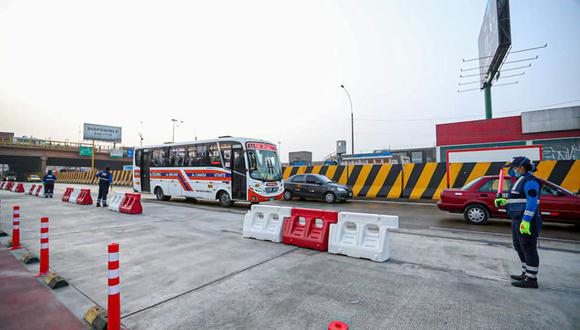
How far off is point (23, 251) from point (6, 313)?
10.8 feet

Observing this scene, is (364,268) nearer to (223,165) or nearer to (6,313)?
(6,313)

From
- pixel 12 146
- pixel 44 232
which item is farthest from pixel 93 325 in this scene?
pixel 12 146

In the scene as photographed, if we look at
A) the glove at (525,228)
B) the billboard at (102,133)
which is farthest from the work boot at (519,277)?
the billboard at (102,133)

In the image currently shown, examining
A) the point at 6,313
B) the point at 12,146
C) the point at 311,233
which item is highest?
the point at 12,146

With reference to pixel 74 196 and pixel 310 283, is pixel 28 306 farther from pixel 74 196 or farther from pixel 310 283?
pixel 74 196

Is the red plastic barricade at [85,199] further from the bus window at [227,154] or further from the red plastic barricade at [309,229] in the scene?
the red plastic barricade at [309,229]

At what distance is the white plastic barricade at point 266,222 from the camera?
20.9 feet

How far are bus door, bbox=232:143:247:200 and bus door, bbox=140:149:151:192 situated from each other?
22.9ft

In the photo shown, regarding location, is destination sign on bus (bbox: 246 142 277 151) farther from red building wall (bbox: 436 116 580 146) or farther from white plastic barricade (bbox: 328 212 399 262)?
red building wall (bbox: 436 116 580 146)

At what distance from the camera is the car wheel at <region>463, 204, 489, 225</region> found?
822 centimetres

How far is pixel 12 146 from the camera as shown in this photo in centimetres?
4753

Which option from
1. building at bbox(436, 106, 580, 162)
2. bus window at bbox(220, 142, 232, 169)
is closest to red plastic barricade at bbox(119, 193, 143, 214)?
bus window at bbox(220, 142, 232, 169)

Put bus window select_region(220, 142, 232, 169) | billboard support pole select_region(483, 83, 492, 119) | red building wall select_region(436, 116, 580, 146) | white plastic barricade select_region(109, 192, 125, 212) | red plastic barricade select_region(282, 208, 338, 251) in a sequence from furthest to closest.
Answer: billboard support pole select_region(483, 83, 492, 119) → red building wall select_region(436, 116, 580, 146) → bus window select_region(220, 142, 232, 169) → white plastic barricade select_region(109, 192, 125, 212) → red plastic barricade select_region(282, 208, 338, 251)

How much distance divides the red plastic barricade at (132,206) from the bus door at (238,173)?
374 centimetres
